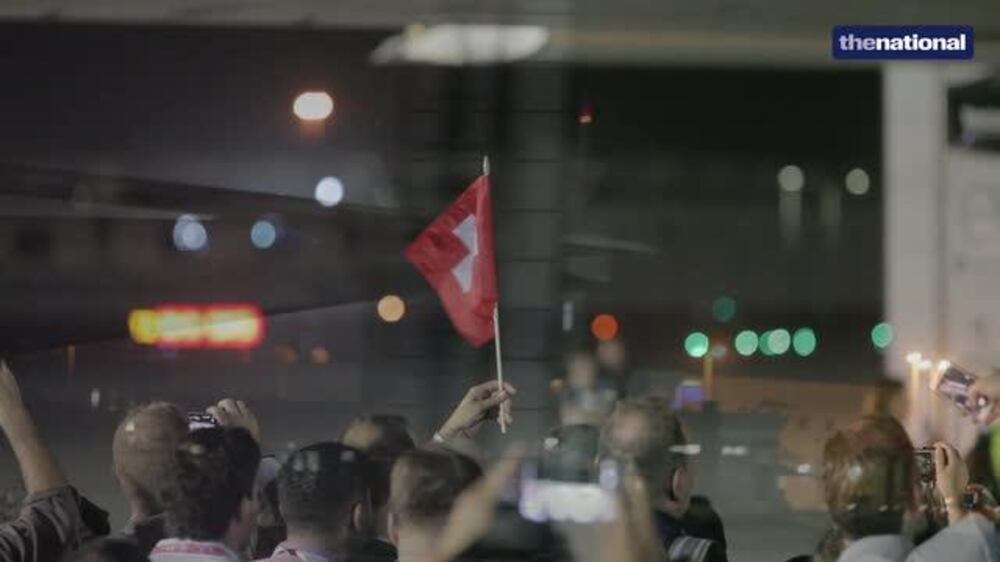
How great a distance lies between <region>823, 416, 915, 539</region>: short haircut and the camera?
3.88 m

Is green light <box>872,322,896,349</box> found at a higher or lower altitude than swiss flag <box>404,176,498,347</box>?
lower

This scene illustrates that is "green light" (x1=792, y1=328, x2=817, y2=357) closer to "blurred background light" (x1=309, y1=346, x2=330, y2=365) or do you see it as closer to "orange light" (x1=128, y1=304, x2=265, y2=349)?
"blurred background light" (x1=309, y1=346, x2=330, y2=365)

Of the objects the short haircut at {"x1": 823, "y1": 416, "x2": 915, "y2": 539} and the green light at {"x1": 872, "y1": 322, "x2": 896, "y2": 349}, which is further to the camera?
the green light at {"x1": 872, "y1": 322, "x2": 896, "y2": 349}

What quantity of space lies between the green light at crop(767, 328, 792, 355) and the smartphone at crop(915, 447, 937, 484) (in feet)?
1.52

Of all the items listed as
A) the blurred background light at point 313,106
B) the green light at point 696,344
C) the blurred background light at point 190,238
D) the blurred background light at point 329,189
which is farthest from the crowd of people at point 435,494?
the blurred background light at point 313,106

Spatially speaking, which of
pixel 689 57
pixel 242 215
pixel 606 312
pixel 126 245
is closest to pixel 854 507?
pixel 606 312

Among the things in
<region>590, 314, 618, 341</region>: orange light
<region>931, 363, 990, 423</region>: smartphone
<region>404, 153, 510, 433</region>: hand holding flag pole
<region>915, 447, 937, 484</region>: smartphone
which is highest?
<region>404, 153, 510, 433</region>: hand holding flag pole

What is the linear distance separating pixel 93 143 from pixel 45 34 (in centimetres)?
35

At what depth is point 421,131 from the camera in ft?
13.8

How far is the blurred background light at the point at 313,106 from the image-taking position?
4203 millimetres

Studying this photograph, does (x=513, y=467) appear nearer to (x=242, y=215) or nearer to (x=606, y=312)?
(x=606, y=312)

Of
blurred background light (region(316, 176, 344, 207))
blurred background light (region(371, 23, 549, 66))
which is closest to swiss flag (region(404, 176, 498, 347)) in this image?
blurred background light (region(316, 176, 344, 207))

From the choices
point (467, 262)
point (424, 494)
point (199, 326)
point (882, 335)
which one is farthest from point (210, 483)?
point (882, 335)

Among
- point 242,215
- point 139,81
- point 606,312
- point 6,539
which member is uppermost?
point 139,81
